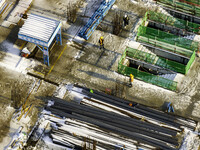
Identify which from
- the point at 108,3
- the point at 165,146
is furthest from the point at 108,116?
the point at 108,3

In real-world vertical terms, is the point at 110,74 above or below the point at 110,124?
above

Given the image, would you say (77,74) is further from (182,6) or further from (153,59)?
(182,6)

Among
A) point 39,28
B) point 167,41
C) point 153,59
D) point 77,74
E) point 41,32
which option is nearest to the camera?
point 41,32

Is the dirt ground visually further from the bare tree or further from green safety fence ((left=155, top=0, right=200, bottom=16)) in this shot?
green safety fence ((left=155, top=0, right=200, bottom=16))

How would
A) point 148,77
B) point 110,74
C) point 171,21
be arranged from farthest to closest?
point 171,21 < point 110,74 < point 148,77

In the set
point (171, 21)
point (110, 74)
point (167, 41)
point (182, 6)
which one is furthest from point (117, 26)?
point (182, 6)

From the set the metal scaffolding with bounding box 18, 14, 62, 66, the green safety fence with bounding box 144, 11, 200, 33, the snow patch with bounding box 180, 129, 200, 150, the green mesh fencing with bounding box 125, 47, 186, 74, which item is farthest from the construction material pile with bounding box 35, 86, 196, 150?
the green safety fence with bounding box 144, 11, 200, 33

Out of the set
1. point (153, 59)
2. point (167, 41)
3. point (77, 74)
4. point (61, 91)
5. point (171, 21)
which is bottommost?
point (61, 91)
